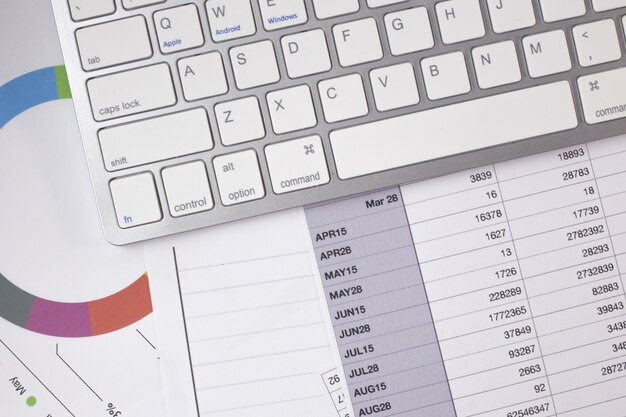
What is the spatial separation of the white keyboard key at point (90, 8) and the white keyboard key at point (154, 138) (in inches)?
2.9

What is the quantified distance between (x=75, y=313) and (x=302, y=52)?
242 mm

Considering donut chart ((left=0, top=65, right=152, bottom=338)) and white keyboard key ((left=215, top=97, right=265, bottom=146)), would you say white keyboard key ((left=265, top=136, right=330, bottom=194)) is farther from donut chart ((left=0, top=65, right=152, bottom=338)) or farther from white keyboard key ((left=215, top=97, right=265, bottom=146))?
donut chart ((left=0, top=65, right=152, bottom=338))

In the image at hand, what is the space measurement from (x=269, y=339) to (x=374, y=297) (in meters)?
0.08

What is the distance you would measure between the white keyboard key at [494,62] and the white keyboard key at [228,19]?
0.15 meters

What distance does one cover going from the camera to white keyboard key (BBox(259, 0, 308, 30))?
1.52 feet

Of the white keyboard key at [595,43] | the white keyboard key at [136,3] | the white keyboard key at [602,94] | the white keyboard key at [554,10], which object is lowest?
the white keyboard key at [602,94]

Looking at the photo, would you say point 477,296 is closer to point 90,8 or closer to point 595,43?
point 595,43

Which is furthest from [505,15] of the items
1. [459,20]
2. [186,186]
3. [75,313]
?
[75,313]

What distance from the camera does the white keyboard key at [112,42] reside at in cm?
46

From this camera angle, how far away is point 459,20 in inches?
18.4

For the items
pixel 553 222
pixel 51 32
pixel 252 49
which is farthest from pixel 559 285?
pixel 51 32

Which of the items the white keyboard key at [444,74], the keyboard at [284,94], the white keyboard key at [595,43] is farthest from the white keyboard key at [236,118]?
the white keyboard key at [595,43]

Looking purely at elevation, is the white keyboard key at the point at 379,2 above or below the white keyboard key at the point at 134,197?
above

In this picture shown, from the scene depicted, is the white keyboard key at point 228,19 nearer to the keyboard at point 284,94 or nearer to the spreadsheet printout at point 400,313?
the keyboard at point 284,94
